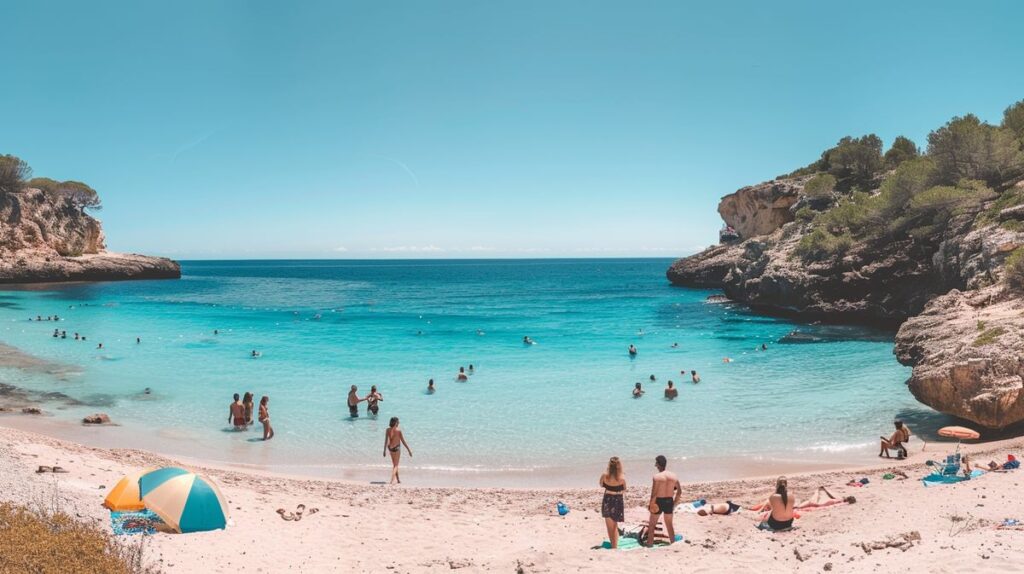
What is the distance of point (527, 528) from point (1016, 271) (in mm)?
16943

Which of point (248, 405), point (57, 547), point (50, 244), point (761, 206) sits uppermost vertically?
point (761, 206)

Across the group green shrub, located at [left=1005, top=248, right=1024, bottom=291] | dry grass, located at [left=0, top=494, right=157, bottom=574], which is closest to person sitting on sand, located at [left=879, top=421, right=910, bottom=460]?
green shrub, located at [left=1005, top=248, right=1024, bottom=291]

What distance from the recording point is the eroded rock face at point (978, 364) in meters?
13.3

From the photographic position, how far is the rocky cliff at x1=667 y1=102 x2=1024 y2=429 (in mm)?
14164

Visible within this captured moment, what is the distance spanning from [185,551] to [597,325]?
34.6 meters

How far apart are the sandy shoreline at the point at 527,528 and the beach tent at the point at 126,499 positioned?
206 millimetres

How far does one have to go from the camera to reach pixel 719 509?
10.1m

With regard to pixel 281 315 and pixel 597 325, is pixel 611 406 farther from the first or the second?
pixel 281 315

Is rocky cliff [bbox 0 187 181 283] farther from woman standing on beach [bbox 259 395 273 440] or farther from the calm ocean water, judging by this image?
woman standing on beach [bbox 259 395 273 440]

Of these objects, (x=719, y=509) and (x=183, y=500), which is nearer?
(x=183, y=500)

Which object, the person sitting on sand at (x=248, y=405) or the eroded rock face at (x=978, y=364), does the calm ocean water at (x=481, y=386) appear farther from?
the eroded rock face at (x=978, y=364)

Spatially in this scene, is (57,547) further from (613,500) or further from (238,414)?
(238,414)

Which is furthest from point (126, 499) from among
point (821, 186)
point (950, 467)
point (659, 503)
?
point (821, 186)

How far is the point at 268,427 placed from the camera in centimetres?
1612
